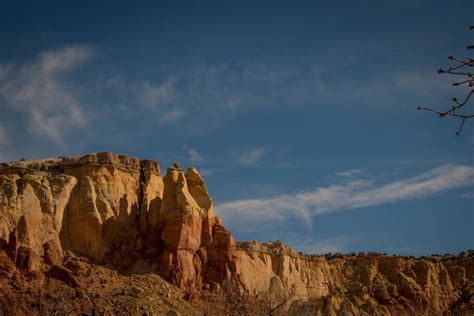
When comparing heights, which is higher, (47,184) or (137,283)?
(47,184)

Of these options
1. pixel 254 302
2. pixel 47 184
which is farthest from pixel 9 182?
pixel 254 302

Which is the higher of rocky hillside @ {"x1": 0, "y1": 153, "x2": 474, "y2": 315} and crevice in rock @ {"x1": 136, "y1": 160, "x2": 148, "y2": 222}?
crevice in rock @ {"x1": 136, "y1": 160, "x2": 148, "y2": 222}

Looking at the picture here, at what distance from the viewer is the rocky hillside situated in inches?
2501

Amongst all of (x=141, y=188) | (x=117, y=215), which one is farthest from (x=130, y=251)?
(x=141, y=188)

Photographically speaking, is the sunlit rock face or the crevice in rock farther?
the crevice in rock

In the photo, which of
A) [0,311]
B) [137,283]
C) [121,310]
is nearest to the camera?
[0,311]

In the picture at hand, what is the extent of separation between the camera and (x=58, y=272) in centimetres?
6438

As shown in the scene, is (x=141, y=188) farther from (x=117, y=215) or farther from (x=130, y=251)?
(x=130, y=251)

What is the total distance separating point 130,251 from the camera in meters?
73.9

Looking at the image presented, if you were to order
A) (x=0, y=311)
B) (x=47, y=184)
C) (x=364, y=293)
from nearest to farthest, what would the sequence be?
(x=0, y=311)
(x=47, y=184)
(x=364, y=293)

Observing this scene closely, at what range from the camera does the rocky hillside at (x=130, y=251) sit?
208 ft

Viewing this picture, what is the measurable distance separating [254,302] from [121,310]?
12908mm

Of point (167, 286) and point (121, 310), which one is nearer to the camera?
point (121, 310)

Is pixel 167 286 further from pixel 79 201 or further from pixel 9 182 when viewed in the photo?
pixel 9 182
